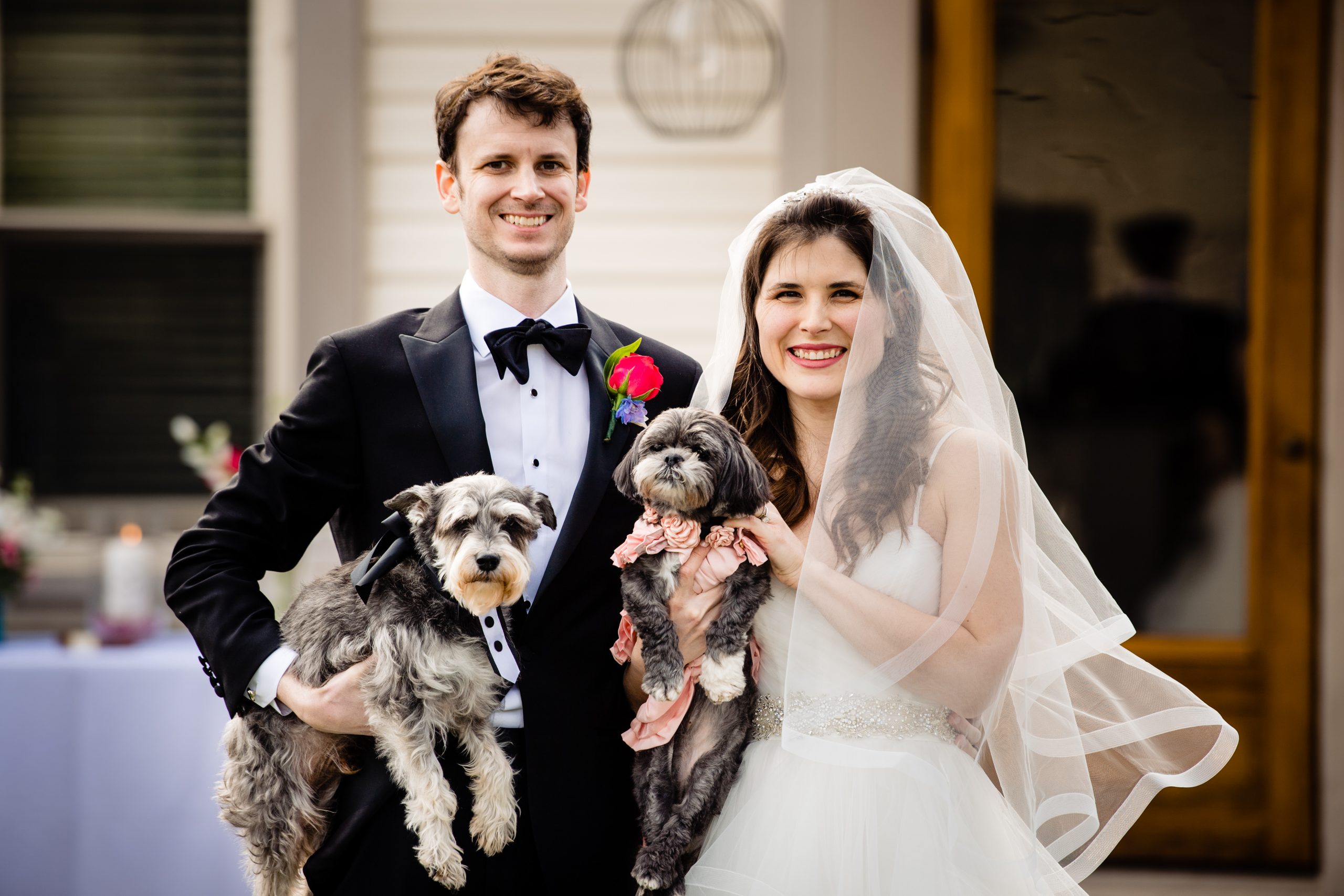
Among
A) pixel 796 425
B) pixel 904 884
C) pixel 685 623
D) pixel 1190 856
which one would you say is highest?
pixel 796 425

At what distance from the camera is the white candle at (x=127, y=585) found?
420 centimetres

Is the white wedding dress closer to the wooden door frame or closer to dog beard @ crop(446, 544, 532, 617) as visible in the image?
dog beard @ crop(446, 544, 532, 617)

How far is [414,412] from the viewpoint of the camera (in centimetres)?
225

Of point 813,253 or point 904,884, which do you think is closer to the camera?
point 904,884

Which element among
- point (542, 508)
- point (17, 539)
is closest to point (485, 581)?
point (542, 508)

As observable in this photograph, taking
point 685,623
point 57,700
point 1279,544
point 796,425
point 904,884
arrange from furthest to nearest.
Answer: point 1279,544
point 57,700
point 796,425
point 685,623
point 904,884

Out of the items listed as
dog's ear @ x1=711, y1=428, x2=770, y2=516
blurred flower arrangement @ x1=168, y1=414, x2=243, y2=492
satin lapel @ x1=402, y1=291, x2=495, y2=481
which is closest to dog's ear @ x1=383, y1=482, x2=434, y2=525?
satin lapel @ x1=402, y1=291, x2=495, y2=481

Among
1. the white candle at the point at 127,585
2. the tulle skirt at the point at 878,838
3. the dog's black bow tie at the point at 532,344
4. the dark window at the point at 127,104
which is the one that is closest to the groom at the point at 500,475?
the dog's black bow tie at the point at 532,344

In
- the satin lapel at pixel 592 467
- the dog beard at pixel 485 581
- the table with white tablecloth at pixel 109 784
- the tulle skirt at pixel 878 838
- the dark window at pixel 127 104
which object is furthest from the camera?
the dark window at pixel 127 104

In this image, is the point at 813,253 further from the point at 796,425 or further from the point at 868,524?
the point at 868,524

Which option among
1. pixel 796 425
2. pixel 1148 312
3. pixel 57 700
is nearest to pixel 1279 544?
pixel 1148 312

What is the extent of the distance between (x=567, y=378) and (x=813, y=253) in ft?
2.05

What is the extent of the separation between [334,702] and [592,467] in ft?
2.39

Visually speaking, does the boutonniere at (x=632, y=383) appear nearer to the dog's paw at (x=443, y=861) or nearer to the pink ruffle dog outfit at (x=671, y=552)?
the pink ruffle dog outfit at (x=671, y=552)
